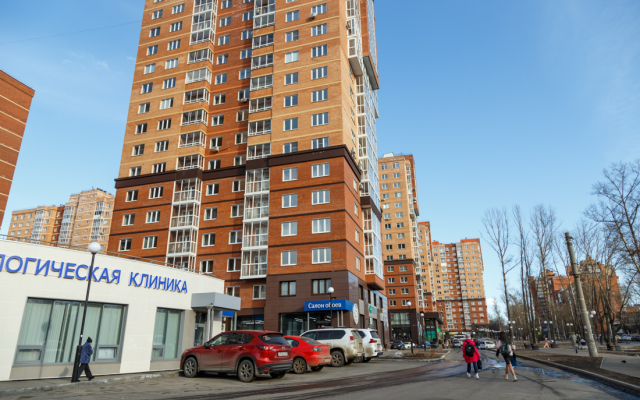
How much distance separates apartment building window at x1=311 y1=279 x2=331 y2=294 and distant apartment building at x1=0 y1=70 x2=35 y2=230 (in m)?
29.4

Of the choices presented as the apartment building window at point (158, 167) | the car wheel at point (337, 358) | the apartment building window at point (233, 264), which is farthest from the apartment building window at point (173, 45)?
the car wheel at point (337, 358)

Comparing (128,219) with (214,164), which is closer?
(128,219)

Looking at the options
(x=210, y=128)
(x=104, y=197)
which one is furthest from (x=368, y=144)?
(x=104, y=197)

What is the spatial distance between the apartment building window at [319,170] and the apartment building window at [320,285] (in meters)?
9.80

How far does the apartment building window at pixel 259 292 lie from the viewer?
3709 centimetres

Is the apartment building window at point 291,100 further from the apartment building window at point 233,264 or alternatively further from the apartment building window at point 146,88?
the apartment building window at point 146,88

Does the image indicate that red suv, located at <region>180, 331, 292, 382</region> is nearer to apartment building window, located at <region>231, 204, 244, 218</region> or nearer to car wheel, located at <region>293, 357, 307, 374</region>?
car wheel, located at <region>293, 357, 307, 374</region>

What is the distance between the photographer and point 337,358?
812 inches

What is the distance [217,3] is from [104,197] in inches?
3601

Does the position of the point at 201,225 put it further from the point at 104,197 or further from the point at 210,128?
the point at 104,197

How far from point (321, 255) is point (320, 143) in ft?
36.1

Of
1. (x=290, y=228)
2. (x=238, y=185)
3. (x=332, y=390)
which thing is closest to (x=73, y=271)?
(x=332, y=390)

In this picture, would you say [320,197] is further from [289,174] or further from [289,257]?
[289,257]

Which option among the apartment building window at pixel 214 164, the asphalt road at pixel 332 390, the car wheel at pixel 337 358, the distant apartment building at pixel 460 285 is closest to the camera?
the asphalt road at pixel 332 390
